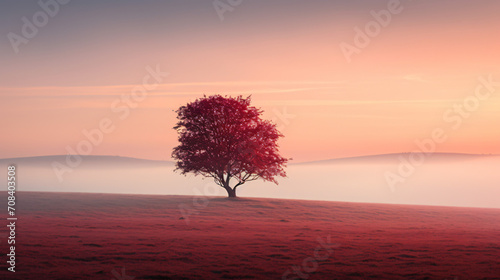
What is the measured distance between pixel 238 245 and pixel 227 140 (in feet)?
92.6

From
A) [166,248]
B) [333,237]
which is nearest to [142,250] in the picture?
[166,248]

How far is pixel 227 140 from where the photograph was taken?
173ft

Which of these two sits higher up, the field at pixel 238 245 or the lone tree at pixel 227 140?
the lone tree at pixel 227 140

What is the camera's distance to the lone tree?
172 ft

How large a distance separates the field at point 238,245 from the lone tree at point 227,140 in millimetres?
6780

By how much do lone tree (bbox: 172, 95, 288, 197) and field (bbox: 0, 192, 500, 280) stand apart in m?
6.78


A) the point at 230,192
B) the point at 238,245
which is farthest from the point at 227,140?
the point at 238,245

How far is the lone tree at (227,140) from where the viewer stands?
52438mm

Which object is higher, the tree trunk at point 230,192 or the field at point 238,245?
the tree trunk at point 230,192

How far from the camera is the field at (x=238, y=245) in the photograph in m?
18.5

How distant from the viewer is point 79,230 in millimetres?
30516

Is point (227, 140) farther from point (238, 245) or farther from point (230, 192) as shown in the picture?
point (238, 245)

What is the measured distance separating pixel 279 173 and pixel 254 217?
11.2 metres

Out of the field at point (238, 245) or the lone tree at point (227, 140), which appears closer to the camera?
the field at point (238, 245)
